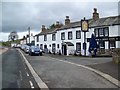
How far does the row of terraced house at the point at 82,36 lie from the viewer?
48.5 meters

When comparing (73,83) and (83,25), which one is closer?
(73,83)

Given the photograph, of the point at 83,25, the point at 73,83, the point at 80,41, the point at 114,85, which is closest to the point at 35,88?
the point at 73,83

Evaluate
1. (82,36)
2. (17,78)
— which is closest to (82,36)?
(82,36)

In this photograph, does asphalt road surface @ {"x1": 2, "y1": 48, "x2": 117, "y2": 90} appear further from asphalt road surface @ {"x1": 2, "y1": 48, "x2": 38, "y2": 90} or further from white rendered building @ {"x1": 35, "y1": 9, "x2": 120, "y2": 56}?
white rendered building @ {"x1": 35, "y1": 9, "x2": 120, "y2": 56}

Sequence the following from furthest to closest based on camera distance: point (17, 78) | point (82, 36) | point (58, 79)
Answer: point (82, 36), point (17, 78), point (58, 79)

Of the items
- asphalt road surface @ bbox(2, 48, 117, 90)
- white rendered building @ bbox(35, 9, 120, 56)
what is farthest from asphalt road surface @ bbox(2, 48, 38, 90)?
white rendered building @ bbox(35, 9, 120, 56)

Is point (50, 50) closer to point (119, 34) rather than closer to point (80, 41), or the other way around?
point (80, 41)

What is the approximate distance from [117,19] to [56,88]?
133 feet

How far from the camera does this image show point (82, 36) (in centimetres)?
5572

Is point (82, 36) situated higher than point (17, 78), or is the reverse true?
point (82, 36)

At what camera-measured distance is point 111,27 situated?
162 feet

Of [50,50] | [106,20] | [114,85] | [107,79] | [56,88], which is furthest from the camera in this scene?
[50,50]

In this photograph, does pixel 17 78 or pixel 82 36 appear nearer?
pixel 17 78

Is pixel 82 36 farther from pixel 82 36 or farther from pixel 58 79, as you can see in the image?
pixel 58 79
